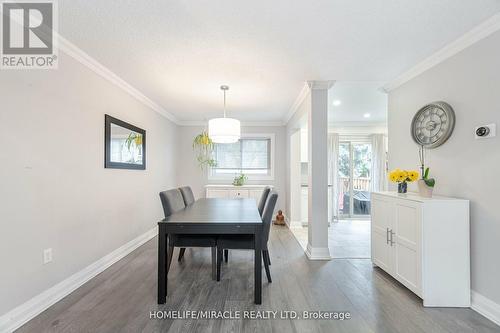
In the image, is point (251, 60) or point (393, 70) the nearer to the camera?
point (251, 60)

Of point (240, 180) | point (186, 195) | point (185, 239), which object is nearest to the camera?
point (185, 239)

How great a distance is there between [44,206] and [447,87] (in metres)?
3.87

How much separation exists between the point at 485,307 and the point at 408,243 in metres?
0.67

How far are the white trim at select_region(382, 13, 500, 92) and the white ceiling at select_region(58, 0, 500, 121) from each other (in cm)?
7

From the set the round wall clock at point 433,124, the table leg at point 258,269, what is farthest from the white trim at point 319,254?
the round wall clock at point 433,124

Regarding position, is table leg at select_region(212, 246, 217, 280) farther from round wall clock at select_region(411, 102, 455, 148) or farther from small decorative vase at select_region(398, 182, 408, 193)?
round wall clock at select_region(411, 102, 455, 148)

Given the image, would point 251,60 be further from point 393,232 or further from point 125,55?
point 393,232

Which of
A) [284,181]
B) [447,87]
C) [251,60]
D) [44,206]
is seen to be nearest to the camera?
[44,206]

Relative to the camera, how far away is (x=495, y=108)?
1947 millimetres

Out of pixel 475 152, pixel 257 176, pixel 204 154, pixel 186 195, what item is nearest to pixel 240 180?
pixel 257 176

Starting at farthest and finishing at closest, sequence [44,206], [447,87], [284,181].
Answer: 1. [284,181]
2. [447,87]
3. [44,206]

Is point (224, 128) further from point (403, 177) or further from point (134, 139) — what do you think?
point (403, 177)

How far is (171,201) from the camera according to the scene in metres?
2.79

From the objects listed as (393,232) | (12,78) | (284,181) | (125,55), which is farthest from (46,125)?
(284,181)
